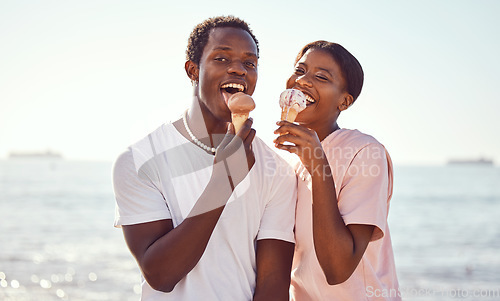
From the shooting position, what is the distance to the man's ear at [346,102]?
3.77 metres

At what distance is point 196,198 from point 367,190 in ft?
3.43

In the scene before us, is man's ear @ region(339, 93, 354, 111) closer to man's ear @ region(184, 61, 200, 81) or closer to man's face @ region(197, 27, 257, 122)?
man's face @ region(197, 27, 257, 122)

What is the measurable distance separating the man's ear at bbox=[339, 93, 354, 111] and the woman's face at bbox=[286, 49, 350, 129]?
30 millimetres

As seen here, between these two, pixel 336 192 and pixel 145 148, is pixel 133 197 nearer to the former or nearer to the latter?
pixel 145 148

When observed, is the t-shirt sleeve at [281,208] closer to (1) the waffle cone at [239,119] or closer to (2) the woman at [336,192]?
(2) the woman at [336,192]

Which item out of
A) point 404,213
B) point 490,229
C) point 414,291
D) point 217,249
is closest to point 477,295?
point 414,291

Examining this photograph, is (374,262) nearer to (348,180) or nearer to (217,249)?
(348,180)

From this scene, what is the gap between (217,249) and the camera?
10.1ft

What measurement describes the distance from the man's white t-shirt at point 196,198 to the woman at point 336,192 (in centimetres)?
22

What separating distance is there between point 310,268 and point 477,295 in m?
11.5

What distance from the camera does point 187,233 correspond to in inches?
111

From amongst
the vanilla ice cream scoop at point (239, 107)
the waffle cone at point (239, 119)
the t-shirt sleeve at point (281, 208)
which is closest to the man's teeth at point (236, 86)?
the vanilla ice cream scoop at point (239, 107)

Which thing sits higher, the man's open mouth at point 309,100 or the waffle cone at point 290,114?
the man's open mouth at point 309,100

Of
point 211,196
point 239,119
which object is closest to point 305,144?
point 239,119
